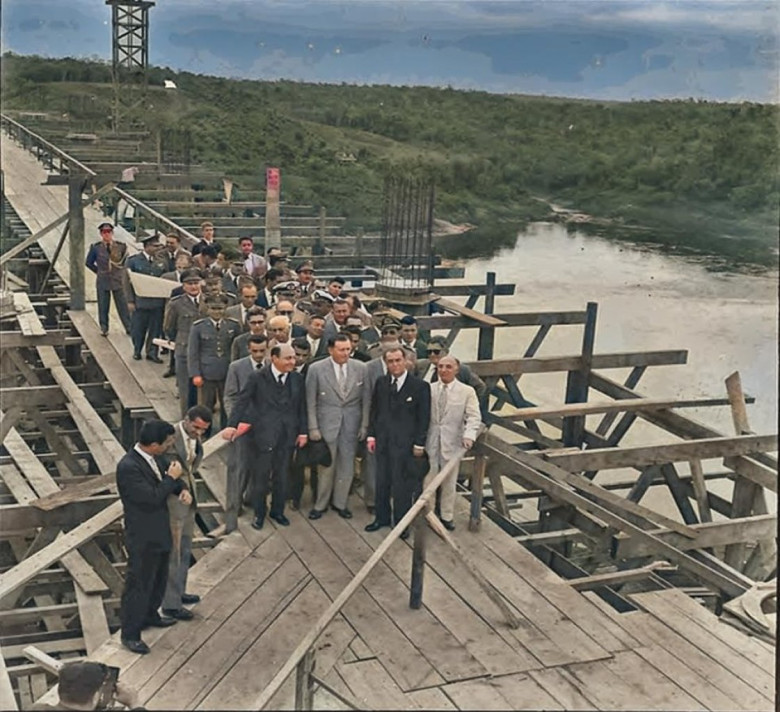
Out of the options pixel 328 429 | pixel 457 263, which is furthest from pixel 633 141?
pixel 328 429

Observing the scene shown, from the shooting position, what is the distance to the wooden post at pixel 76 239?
646 cm

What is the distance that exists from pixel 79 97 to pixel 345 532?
644 cm

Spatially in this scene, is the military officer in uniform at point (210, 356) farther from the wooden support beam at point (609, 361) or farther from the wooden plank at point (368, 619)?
the wooden support beam at point (609, 361)

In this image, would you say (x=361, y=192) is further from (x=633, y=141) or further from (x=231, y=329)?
(x=231, y=329)

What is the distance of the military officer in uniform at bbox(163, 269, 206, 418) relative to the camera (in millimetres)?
4355

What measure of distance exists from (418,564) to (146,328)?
8.99 feet

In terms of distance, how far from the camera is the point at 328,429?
376 cm

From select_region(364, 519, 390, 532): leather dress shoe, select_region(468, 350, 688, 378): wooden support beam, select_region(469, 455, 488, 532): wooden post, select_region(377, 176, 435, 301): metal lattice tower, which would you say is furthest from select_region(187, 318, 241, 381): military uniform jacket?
select_region(468, 350, 688, 378): wooden support beam

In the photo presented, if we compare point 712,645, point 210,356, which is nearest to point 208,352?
point 210,356

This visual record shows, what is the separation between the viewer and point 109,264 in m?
6.04

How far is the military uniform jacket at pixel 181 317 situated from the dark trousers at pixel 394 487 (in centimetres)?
130

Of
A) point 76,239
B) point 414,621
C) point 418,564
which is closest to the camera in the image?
point 414,621

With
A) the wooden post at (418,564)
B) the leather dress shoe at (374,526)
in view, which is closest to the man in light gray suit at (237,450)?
the leather dress shoe at (374,526)

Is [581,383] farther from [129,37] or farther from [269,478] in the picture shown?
[129,37]
